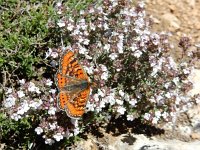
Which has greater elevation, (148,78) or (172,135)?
(148,78)

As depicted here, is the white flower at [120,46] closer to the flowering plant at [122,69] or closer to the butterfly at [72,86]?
the flowering plant at [122,69]

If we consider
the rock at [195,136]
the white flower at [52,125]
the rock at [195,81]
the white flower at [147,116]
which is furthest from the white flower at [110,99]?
the rock at [195,81]

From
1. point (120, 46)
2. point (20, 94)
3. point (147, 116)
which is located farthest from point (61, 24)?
point (147, 116)

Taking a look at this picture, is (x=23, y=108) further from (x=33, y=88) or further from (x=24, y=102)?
(x=33, y=88)

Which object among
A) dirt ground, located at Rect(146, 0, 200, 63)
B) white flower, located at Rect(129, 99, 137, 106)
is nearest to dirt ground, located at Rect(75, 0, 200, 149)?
dirt ground, located at Rect(146, 0, 200, 63)

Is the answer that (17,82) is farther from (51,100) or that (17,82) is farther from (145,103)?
(145,103)

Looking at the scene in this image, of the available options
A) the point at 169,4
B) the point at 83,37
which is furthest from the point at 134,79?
the point at 169,4

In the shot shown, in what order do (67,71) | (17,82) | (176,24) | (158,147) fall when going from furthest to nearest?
(176,24) < (17,82) < (158,147) < (67,71)

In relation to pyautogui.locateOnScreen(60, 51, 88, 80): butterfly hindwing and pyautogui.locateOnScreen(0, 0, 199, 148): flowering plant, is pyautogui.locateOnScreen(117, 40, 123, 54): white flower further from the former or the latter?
pyautogui.locateOnScreen(60, 51, 88, 80): butterfly hindwing
